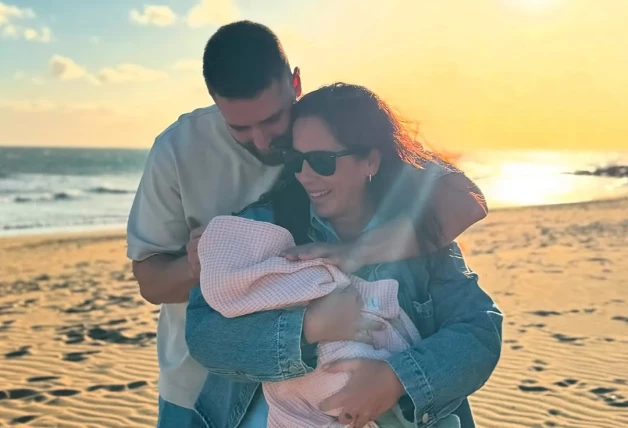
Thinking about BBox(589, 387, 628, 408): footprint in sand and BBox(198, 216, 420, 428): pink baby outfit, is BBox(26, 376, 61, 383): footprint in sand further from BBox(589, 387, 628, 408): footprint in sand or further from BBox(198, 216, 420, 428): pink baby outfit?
BBox(198, 216, 420, 428): pink baby outfit

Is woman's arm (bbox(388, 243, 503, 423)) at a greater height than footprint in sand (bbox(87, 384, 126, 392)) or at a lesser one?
greater

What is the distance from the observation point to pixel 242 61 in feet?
10.0

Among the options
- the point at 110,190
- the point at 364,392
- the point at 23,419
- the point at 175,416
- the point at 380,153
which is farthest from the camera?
the point at 110,190

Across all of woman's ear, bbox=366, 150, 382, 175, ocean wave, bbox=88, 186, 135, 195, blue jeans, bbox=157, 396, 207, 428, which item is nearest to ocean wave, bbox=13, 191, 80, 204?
ocean wave, bbox=88, 186, 135, 195

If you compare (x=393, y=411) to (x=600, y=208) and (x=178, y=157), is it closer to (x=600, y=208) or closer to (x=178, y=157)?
(x=178, y=157)

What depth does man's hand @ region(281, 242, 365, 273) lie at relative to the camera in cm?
229

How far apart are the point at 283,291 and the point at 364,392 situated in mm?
367

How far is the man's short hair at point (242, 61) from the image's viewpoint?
9.70 ft

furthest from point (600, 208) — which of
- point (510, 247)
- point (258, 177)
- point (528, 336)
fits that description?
point (258, 177)

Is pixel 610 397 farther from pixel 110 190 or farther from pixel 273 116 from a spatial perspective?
pixel 110 190

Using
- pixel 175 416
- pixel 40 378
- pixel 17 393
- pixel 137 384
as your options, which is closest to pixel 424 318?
pixel 175 416

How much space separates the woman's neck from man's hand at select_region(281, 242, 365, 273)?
0.25m

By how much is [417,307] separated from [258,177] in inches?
34.2

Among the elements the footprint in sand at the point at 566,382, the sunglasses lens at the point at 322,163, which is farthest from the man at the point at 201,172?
the footprint in sand at the point at 566,382
